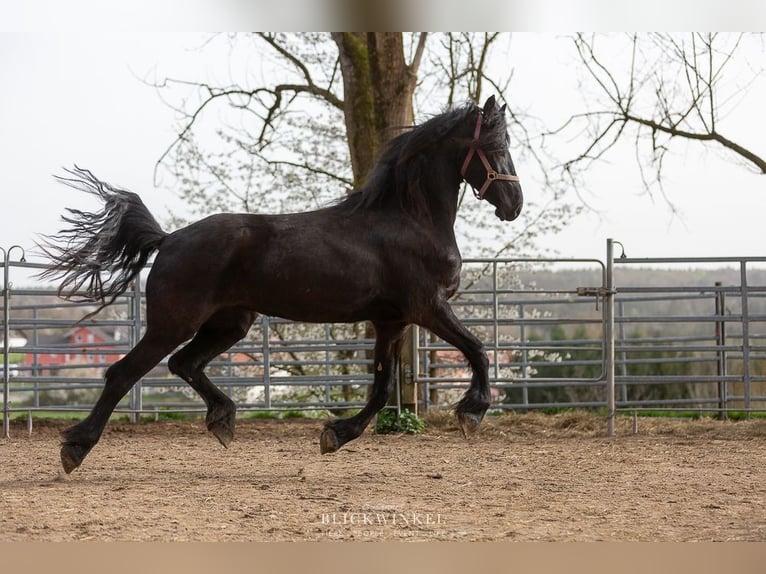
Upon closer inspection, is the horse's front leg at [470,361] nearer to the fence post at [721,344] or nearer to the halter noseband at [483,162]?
the halter noseband at [483,162]

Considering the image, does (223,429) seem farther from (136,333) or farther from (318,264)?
(136,333)

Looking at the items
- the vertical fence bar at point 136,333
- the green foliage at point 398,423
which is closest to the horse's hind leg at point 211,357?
the green foliage at point 398,423

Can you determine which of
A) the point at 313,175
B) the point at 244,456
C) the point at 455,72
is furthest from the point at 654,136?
the point at 244,456

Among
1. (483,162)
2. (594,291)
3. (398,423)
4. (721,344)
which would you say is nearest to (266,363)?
(398,423)

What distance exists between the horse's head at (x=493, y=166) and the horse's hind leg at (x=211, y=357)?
66.7 inches

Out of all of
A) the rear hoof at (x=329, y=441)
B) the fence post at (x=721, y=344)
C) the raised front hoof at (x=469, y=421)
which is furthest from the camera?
the fence post at (x=721, y=344)

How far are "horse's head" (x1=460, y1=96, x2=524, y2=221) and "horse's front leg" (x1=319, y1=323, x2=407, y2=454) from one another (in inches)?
39.1

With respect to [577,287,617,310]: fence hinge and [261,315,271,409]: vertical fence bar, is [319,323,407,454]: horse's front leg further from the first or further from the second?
[261,315,271,409]: vertical fence bar

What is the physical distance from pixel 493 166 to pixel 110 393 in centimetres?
271

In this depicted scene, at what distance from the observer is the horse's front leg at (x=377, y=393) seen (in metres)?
5.48

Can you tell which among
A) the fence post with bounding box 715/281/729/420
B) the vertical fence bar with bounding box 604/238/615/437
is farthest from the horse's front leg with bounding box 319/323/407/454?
the fence post with bounding box 715/281/729/420

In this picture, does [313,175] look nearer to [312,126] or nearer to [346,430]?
[312,126]

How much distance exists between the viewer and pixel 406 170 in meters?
5.60

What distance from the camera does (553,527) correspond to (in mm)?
3922
